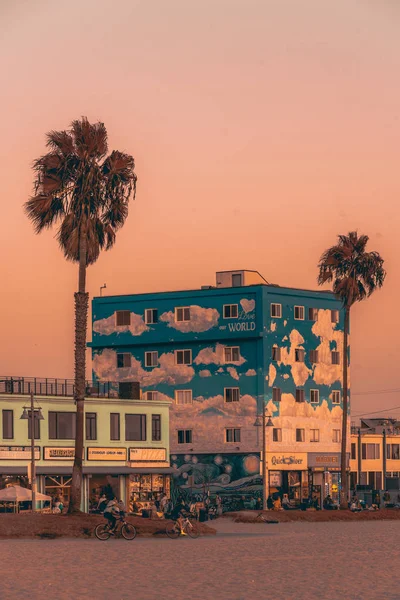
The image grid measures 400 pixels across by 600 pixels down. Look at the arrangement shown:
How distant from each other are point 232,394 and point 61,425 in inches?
968

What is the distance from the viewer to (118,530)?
51281 mm

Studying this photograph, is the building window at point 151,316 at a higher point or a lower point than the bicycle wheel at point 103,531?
higher

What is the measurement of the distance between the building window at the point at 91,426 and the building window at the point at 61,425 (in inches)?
50.6

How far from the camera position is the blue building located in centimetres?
10525

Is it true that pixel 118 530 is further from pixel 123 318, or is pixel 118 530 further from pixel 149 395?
pixel 123 318

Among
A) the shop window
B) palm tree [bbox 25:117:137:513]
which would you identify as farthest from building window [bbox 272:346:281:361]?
palm tree [bbox 25:117:137:513]

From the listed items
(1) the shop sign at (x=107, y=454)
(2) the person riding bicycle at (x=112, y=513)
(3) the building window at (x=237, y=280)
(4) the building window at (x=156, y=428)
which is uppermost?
(3) the building window at (x=237, y=280)

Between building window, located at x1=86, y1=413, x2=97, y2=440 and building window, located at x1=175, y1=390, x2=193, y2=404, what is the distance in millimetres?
21577

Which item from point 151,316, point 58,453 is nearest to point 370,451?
point 151,316

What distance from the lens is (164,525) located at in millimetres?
54875

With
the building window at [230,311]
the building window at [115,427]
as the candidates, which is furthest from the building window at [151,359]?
the building window at [115,427]

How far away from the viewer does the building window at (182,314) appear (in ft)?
356

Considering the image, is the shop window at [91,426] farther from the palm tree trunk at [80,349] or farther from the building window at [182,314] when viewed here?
the palm tree trunk at [80,349]

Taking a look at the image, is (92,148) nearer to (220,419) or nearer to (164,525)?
(164,525)
